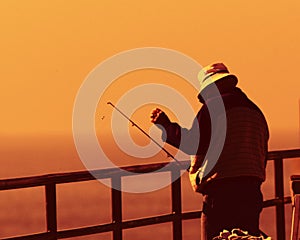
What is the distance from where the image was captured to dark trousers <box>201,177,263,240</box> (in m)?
6.73

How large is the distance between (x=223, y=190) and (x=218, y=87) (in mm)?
684

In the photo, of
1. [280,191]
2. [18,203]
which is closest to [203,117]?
[280,191]

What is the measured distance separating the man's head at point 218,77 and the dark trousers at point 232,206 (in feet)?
2.04

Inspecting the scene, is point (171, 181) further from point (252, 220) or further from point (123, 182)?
point (252, 220)

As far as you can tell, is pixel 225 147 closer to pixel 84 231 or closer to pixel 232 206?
pixel 232 206

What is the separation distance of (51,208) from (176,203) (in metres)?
1.26

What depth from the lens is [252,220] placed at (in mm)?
6938

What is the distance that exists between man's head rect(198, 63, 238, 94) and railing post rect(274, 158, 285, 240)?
87.8 inches

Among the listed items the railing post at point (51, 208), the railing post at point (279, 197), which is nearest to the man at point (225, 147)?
the railing post at point (51, 208)

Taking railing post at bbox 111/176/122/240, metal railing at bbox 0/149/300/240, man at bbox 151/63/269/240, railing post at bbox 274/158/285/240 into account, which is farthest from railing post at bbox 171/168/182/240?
railing post at bbox 274/158/285/240

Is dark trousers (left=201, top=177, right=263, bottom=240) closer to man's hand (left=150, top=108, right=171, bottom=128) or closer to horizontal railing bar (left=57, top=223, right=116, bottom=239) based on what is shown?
man's hand (left=150, top=108, right=171, bottom=128)

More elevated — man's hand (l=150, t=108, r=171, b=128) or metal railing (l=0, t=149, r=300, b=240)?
man's hand (l=150, t=108, r=171, b=128)

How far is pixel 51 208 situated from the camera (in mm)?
7102

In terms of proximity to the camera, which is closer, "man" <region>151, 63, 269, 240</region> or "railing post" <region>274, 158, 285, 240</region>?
"man" <region>151, 63, 269, 240</region>
